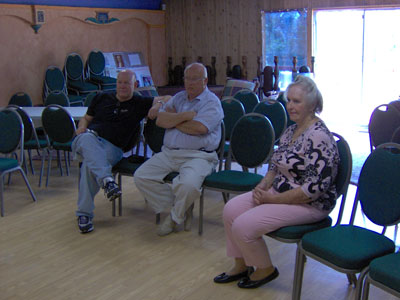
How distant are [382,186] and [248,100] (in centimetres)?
328

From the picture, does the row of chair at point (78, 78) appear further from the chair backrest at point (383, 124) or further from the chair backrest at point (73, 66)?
the chair backrest at point (383, 124)

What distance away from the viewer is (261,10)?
976 cm

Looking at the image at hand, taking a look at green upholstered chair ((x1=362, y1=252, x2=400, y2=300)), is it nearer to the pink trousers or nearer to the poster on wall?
the pink trousers

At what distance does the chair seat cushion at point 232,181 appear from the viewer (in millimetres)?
3484

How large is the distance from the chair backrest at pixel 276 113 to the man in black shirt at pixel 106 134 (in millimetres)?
1121

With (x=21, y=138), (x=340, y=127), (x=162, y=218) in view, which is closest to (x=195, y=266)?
(x=162, y=218)

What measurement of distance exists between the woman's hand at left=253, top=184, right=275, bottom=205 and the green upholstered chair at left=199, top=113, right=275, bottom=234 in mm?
630

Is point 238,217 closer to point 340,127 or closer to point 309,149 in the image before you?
point 309,149

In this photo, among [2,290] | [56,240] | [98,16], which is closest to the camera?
[2,290]

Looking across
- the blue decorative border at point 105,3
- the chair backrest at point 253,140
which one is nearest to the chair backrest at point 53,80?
the blue decorative border at point 105,3

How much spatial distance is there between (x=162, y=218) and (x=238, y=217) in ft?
4.85

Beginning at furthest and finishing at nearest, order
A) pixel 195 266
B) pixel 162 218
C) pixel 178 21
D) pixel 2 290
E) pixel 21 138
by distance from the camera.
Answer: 1. pixel 178 21
2. pixel 21 138
3. pixel 162 218
4. pixel 195 266
5. pixel 2 290

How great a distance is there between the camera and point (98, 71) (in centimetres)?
942

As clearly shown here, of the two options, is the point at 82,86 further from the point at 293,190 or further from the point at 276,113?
the point at 293,190
